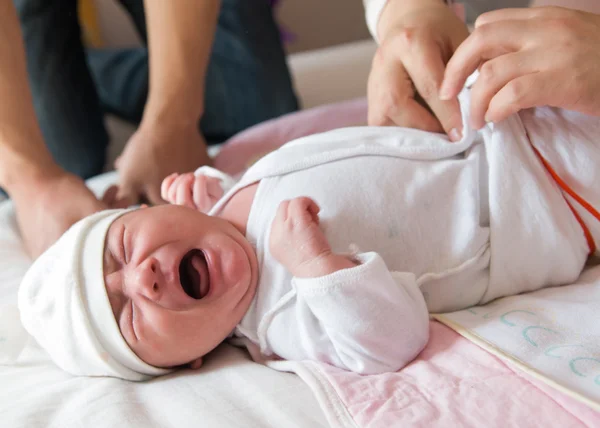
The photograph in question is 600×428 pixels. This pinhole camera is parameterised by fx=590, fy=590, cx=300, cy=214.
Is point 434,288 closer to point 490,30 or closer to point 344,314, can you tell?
point 344,314

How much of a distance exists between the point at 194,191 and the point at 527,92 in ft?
1.58

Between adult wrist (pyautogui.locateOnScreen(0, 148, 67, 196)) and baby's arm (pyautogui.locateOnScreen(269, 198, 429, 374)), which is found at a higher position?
adult wrist (pyautogui.locateOnScreen(0, 148, 67, 196))

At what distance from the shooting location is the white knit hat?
68 centimetres

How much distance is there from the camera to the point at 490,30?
0.62 meters

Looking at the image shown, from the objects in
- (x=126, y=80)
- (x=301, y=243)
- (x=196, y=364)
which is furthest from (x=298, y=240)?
(x=126, y=80)

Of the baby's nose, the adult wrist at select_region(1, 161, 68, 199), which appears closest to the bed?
the baby's nose

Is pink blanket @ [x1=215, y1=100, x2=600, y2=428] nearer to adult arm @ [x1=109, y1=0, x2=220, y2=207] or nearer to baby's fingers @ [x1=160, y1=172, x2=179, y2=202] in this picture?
baby's fingers @ [x1=160, y1=172, x2=179, y2=202]

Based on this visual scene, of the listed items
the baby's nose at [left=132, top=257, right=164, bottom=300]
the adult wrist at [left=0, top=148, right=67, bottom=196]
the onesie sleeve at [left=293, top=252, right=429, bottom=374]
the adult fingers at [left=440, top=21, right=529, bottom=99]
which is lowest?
the onesie sleeve at [left=293, top=252, right=429, bottom=374]

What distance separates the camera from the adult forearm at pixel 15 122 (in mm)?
1019

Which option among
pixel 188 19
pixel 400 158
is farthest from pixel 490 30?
pixel 188 19

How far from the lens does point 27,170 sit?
101cm

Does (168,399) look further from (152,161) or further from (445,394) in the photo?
(152,161)

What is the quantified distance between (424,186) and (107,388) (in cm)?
43

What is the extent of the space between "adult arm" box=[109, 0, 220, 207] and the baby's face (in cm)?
33
